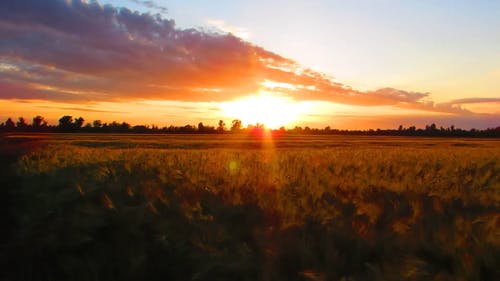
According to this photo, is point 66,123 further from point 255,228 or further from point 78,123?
point 255,228

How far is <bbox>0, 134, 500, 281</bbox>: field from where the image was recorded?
3.23 m

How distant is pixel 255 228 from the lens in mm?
4125

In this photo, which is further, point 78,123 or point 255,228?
point 78,123

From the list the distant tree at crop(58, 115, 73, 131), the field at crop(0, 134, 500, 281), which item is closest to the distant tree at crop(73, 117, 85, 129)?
the distant tree at crop(58, 115, 73, 131)

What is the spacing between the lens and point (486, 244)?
119 inches

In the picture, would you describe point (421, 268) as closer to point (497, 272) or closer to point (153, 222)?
point (497, 272)

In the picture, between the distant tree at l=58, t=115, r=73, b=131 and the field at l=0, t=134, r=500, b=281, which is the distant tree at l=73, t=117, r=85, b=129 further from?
the field at l=0, t=134, r=500, b=281

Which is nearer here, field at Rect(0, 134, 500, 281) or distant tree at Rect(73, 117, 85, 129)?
field at Rect(0, 134, 500, 281)

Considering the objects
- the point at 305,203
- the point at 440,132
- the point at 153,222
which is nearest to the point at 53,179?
the point at 153,222

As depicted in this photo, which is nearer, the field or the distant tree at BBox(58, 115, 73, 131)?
the field

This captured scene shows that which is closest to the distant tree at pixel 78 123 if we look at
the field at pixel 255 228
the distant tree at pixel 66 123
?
the distant tree at pixel 66 123

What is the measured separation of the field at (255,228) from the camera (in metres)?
3.23

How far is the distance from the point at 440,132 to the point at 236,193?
291ft

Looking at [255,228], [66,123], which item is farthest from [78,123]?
[255,228]
